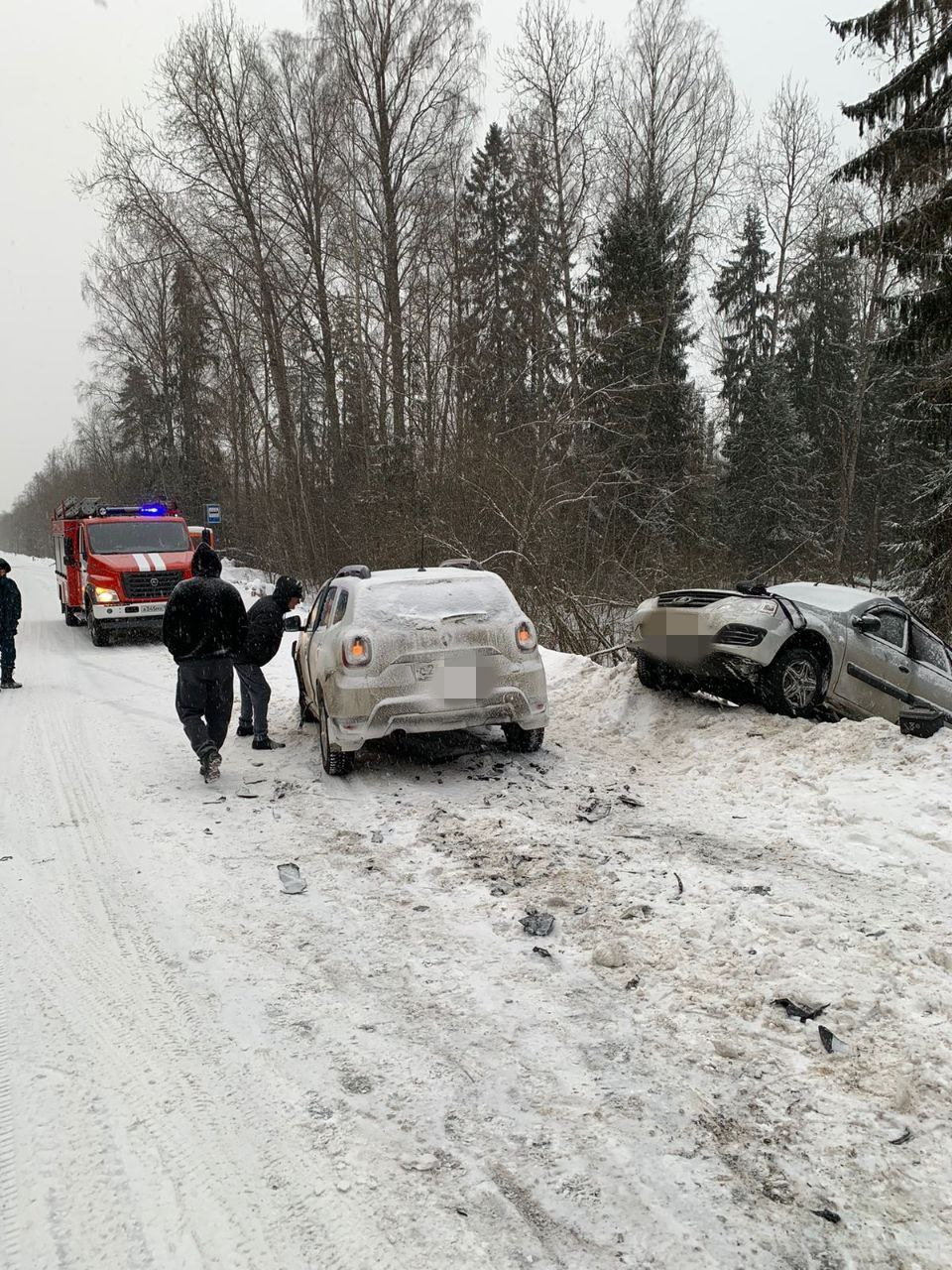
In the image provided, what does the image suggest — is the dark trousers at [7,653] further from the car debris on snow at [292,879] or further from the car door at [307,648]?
the car debris on snow at [292,879]

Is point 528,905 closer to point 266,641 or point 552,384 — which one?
point 266,641

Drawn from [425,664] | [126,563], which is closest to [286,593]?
[425,664]

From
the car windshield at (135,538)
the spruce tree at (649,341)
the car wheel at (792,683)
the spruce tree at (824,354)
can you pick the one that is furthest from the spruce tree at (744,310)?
the car wheel at (792,683)

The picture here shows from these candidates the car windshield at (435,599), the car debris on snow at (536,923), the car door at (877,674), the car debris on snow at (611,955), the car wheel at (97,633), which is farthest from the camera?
A: the car wheel at (97,633)

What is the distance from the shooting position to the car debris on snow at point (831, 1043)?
2975 mm

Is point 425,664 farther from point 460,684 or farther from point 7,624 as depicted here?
point 7,624

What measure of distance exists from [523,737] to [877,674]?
3485 mm

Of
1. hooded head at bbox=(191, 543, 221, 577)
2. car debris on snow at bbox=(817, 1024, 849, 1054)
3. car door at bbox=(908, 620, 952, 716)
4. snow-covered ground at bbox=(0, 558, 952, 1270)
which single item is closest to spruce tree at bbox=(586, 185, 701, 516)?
car door at bbox=(908, 620, 952, 716)

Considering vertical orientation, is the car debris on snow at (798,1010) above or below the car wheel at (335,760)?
below

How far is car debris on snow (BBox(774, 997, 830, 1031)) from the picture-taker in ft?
10.4

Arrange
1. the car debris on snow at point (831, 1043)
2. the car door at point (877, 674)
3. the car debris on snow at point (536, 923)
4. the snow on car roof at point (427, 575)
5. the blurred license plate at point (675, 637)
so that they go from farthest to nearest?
the blurred license plate at point (675, 637) → the car door at point (877, 674) → the snow on car roof at point (427, 575) → the car debris on snow at point (536, 923) → the car debris on snow at point (831, 1043)

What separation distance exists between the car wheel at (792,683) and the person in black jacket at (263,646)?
4451 millimetres

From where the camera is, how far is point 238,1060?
9.93ft

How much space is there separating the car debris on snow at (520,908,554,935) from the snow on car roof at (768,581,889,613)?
500cm
